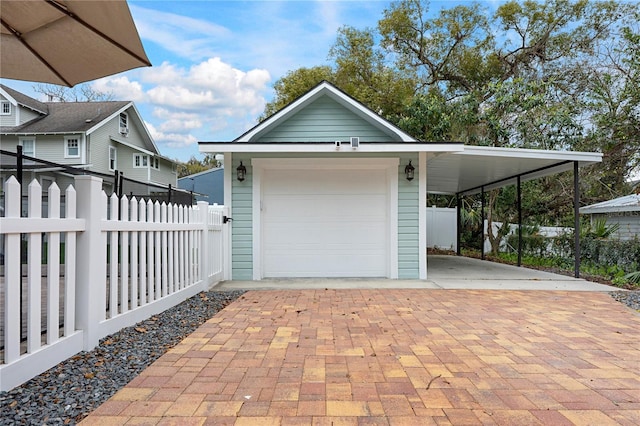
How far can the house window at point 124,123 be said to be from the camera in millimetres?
21200

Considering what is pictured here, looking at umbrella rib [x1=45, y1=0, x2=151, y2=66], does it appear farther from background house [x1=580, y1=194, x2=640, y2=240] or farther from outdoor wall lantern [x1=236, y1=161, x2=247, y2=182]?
background house [x1=580, y1=194, x2=640, y2=240]

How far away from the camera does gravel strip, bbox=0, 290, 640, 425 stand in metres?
2.11

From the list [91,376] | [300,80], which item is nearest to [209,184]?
[300,80]

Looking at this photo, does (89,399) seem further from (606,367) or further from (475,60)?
(475,60)

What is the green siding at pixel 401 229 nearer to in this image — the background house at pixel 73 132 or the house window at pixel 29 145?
the background house at pixel 73 132

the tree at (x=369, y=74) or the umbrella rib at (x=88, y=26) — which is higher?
Result: the tree at (x=369, y=74)

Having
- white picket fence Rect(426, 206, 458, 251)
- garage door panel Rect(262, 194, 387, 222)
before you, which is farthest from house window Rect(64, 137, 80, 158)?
white picket fence Rect(426, 206, 458, 251)

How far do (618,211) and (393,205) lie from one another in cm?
870

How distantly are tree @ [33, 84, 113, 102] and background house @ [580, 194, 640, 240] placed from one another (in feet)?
89.8

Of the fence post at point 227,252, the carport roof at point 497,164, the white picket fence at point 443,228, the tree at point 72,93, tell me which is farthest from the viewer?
the tree at point 72,93

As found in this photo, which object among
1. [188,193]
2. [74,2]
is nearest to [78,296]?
Answer: [74,2]

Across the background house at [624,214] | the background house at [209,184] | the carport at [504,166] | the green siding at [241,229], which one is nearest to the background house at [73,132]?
the background house at [209,184]

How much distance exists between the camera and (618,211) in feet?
38.0

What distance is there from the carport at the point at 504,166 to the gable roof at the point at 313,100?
118cm
